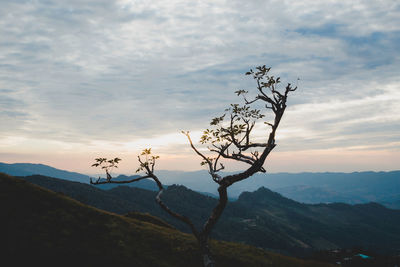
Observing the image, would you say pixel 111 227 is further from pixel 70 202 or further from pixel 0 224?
pixel 0 224

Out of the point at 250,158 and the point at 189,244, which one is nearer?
the point at 250,158

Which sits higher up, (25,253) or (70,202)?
(70,202)

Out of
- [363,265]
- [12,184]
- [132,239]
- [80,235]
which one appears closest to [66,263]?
[80,235]

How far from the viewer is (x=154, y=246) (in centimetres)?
3678

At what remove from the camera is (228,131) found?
22094mm

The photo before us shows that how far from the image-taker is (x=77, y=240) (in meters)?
29.3

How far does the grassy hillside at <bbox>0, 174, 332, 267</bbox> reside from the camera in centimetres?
2544

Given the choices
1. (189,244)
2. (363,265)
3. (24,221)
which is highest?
(24,221)

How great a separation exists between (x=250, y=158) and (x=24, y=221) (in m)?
26.8

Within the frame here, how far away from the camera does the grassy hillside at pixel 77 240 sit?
25438 millimetres

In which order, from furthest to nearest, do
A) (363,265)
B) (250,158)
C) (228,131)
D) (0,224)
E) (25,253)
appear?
(363,265)
(0,224)
(25,253)
(228,131)
(250,158)

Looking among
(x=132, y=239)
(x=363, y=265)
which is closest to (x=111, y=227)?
(x=132, y=239)

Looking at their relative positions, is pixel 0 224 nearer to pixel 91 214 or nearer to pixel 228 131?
pixel 91 214

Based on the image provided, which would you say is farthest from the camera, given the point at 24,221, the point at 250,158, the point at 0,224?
the point at 24,221
